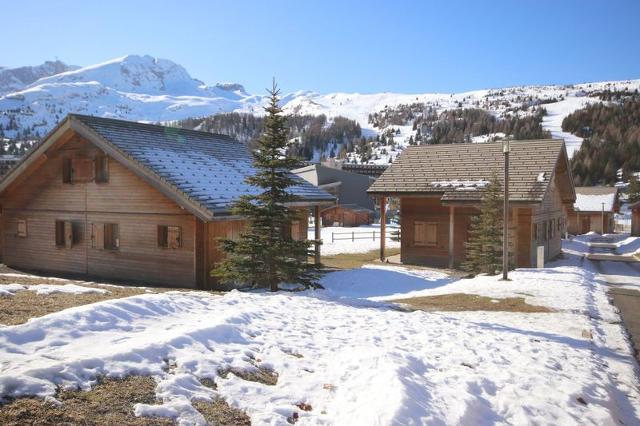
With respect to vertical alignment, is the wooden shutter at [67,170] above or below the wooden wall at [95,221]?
above

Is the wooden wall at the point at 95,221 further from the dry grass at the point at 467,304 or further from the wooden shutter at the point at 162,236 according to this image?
the dry grass at the point at 467,304

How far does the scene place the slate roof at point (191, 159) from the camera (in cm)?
1786

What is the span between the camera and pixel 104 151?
1925 centimetres

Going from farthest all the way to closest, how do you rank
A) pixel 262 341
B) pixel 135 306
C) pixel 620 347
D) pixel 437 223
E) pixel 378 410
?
pixel 437 223
pixel 620 347
pixel 135 306
pixel 262 341
pixel 378 410

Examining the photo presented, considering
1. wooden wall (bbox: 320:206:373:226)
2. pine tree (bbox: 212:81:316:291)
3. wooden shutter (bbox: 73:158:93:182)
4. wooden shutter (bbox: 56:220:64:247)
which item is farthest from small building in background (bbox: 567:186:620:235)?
wooden shutter (bbox: 56:220:64:247)

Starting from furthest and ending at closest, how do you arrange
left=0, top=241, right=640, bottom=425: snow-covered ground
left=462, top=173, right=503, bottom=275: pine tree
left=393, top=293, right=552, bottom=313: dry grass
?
left=462, top=173, right=503, bottom=275: pine tree < left=393, top=293, right=552, bottom=313: dry grass < left=0, top=241, right=640, bottom=425: snow-covered ground

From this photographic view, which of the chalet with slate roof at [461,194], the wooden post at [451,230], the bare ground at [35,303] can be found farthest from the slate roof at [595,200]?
the bare ground at [35,303]

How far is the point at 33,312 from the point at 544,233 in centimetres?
2592

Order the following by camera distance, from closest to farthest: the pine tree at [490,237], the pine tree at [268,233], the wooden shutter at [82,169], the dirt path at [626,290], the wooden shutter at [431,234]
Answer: the dirt path at [626,290] → the pine tree at [268,233] → the wooden shutter at [82,169] → the pine tree at [490,237] → the wooden shutter at [431,234]

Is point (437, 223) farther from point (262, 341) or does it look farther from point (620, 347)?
point (262, 341)

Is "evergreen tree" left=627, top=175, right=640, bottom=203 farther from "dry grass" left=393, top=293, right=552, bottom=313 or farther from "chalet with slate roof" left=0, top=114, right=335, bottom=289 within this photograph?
"dry grass" left=393, top=293, right=552, bottom=313

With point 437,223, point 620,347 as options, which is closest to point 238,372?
point 620,347

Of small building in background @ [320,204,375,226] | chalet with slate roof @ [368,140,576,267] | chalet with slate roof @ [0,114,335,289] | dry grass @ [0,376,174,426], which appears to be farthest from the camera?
small building in background @ [320,204,375,226]

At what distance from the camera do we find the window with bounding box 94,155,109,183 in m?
20.0
